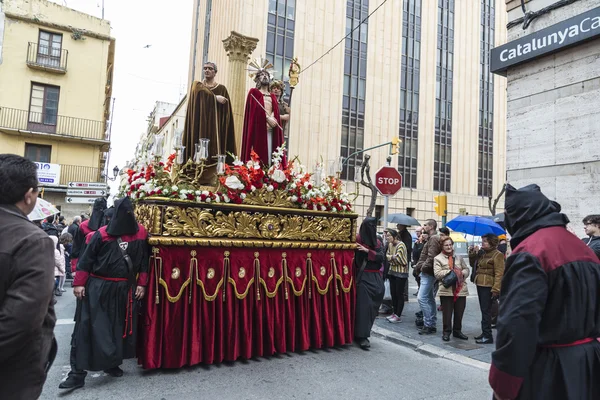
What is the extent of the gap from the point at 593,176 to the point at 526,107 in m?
1.83

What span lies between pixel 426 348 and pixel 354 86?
84.2ft

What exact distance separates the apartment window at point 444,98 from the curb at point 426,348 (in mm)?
27812

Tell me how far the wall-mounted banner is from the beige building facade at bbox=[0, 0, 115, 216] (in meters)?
21.7

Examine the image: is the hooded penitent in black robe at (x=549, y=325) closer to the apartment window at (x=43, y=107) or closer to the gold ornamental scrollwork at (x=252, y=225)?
the gold ornamental scrollwork at (x=252, y=225)

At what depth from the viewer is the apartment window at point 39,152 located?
73.2ft

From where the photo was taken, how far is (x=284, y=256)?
219 inches

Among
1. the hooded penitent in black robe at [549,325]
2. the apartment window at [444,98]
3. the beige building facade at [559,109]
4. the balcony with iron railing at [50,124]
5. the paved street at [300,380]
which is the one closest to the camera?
the hooded penitent in black robe at [549,325]

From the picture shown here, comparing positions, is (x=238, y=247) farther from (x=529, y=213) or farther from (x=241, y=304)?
(x=529, y=213)

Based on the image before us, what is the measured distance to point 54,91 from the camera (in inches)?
908

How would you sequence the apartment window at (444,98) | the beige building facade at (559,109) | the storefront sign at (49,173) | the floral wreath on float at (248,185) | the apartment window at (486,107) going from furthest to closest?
the apartment window at (486,107)
the apartment window at (444,98)
the storefront sign at (49,173)
the beige building facade at (559,109)
the floral wreath on float at (248,185)

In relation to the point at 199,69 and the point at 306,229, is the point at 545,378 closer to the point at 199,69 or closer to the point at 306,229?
the point at 306,229

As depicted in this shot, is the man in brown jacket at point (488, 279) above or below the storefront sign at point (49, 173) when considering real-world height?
below

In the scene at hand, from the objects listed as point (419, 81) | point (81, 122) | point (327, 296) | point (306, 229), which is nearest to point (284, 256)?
point (306, 229)

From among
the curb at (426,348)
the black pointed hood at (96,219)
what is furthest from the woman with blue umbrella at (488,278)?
the black pointed hood at (96,219)
